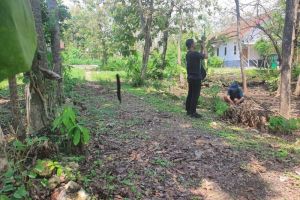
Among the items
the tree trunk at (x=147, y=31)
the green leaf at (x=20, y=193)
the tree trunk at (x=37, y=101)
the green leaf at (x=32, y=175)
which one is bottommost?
the green leaf at (x=20, y=193)

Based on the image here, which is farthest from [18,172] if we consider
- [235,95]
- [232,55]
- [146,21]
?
[232,55]

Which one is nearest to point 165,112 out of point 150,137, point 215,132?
point 215,132

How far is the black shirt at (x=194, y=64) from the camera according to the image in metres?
8.05

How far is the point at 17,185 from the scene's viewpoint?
12.2 ft

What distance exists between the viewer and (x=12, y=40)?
1.94 ft

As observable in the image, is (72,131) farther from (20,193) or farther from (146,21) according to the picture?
(146,21)

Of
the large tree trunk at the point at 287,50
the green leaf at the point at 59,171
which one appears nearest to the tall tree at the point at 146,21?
the large tree trunk at the point at 287,50

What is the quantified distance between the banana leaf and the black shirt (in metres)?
7.54

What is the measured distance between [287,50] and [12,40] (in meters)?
8.91

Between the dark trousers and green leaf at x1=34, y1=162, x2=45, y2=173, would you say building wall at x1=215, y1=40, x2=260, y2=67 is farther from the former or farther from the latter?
green leaf at x1=34, y1=162, x2=45, y2=173

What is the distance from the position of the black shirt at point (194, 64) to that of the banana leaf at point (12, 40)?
754cm

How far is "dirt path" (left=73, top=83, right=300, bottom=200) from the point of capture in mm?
4531

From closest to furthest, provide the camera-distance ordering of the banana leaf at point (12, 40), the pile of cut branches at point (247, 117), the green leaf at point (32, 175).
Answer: the banana leaf at point (12, 40) → the green leaf at point (32, 175) → the pile of cut branches at point (247, 117)

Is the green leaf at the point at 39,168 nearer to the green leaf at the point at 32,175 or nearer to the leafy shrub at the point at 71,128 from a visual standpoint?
the green leaf at the point at 32,175
